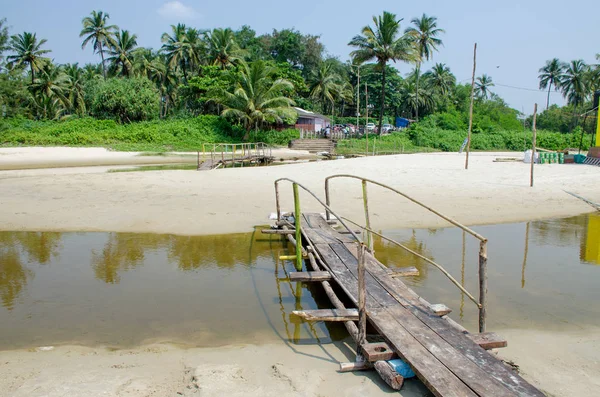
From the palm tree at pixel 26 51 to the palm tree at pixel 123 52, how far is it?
619 cm

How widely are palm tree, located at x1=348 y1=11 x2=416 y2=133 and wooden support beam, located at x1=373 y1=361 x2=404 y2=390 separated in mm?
35653

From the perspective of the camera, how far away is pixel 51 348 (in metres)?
4.94

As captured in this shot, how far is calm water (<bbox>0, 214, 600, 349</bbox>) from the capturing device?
5.50 m

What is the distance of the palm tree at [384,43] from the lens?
3620 cm

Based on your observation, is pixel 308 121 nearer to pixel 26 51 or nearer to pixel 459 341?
pixel 26 51

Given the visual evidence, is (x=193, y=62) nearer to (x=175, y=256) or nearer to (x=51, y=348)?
(x=175, y=256)

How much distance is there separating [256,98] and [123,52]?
62.8 feet

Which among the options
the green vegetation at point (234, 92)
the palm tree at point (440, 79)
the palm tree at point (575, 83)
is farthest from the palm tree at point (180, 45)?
the palm tree at point (575, 83)

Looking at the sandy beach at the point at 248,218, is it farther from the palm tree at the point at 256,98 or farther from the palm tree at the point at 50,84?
the palm tree at the point at 50,84

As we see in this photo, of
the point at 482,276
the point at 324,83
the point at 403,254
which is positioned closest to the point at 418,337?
the point at 482,276

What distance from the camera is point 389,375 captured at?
390 cm

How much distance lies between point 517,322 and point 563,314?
78cm

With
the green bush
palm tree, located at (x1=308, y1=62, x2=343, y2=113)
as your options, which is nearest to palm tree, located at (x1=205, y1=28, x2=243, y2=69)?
the green bush

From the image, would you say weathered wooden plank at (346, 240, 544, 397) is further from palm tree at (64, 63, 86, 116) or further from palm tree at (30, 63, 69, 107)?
palm tree at (64, 63, 86, 116)
